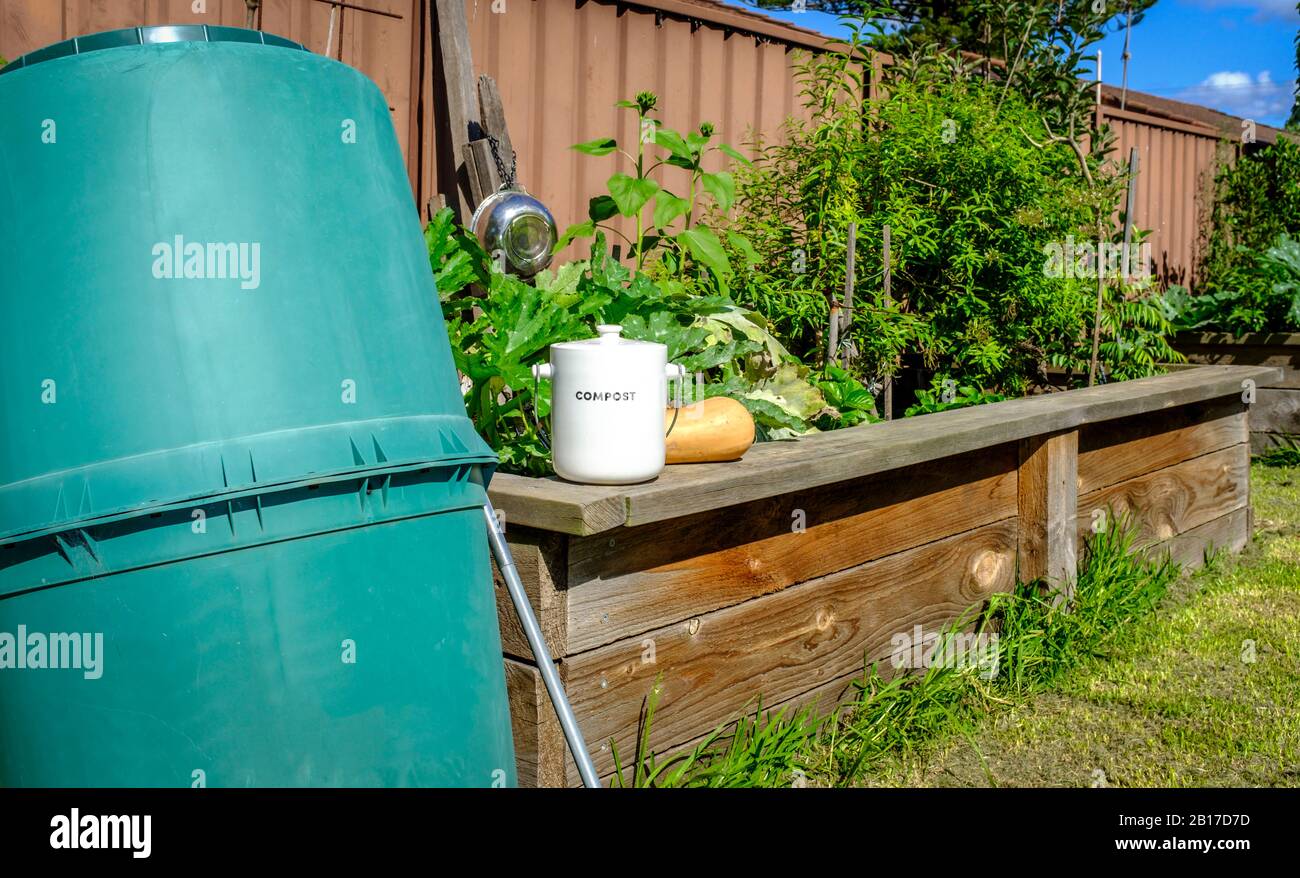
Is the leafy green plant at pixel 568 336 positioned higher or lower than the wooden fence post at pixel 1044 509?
higher

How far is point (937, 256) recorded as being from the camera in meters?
3.68

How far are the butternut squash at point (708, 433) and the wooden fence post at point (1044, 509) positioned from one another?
45.1 inches

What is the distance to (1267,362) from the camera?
20.4 feet

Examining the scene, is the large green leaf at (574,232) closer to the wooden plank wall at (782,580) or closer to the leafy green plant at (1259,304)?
the wooden plank wall at (782,580)

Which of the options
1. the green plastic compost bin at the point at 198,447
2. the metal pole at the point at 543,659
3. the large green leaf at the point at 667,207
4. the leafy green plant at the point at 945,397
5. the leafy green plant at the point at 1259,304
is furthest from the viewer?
the leafy green plant at the point at 1259,304

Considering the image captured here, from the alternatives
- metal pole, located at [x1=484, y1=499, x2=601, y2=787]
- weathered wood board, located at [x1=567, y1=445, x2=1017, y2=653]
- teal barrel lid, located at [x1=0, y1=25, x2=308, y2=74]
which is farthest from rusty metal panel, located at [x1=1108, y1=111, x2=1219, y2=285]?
teal barrel lid, located at [x1=0, y1=25, x2=308, y2=74]

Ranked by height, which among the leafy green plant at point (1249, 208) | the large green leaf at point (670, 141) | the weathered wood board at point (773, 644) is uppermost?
the leafy green plant at point (1249, 208)

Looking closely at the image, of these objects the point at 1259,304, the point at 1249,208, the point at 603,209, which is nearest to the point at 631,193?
the point at 603,209

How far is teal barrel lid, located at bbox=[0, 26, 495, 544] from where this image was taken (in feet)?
4.06

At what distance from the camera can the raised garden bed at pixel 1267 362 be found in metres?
6.08

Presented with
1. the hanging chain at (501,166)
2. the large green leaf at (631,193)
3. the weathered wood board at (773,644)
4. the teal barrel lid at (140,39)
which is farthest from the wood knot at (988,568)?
the teal barrel lid at (140,39)

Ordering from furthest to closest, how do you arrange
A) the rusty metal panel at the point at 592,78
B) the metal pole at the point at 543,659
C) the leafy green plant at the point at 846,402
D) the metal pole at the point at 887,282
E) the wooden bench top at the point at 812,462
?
1. the rusty metal panel at the point at 592,78
2. the metal pole at the point at 887,282
3. the leafy green plant at the point at 846,402
4. the wooden bench top at the point at 812,462
5. the metal pole at the point at 543,659
